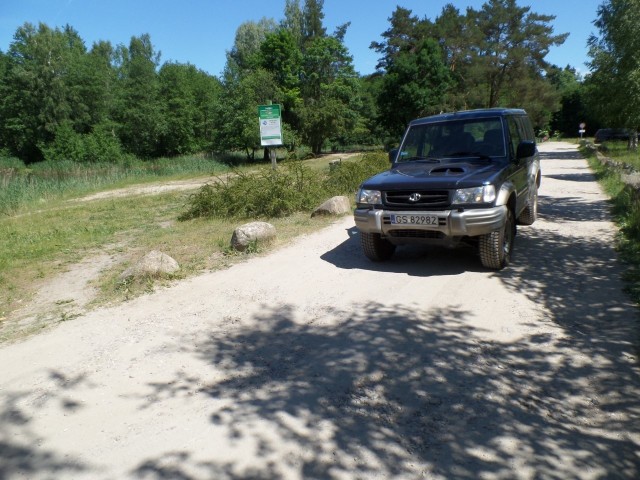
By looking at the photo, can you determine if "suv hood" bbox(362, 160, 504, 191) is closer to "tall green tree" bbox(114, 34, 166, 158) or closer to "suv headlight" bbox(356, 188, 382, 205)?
"suv headlight" bbox(356, 188, 382, 205)

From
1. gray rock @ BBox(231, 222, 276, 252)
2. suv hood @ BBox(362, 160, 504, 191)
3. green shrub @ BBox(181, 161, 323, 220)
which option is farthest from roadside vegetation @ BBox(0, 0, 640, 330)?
suv hood @ BBox(362, 160, 504, 191)

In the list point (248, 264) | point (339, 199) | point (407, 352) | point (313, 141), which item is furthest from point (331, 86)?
point (407, 352)

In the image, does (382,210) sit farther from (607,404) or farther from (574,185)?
(574,185)

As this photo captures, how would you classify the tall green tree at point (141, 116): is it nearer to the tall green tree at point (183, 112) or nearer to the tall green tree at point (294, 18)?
the tall green tree at point (183, 112)

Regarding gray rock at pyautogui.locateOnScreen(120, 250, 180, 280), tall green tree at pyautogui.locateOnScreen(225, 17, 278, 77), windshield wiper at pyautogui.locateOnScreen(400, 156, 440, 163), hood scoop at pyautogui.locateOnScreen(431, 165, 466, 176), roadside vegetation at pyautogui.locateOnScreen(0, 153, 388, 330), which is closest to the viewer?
hood scoop at pyautogui.locateOnScreen(431, 165, 466, 176)

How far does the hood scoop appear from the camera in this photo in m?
5.59

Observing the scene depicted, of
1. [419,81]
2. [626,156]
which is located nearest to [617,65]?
[626,156]

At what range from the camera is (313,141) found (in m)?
43.0

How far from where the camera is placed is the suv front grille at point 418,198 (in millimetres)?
5361

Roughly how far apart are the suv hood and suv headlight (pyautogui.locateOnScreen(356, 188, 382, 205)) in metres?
0.06

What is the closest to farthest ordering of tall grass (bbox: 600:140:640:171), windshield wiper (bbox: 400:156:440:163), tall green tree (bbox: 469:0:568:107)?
windshield wiper (bbox: 400:156:440:163) → tall grass (bbox: 600:140:640:171) → tall green tree (bbox: 469:0:568:107)

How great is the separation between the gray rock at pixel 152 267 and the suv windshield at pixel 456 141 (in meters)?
3.69

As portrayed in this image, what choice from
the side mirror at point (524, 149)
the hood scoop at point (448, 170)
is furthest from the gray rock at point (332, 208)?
the side mirror at point (524, 149)

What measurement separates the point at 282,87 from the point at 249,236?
121 feet
